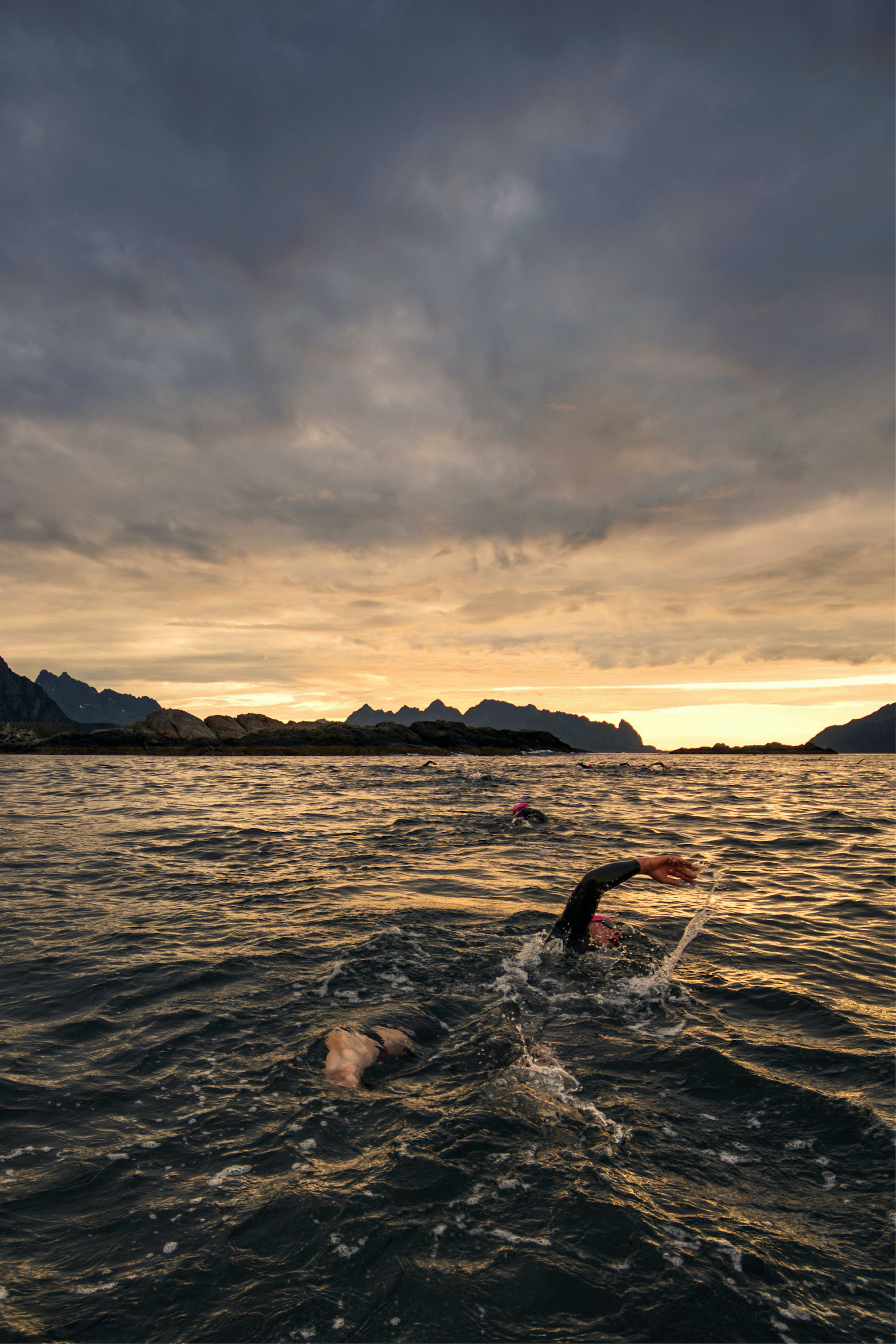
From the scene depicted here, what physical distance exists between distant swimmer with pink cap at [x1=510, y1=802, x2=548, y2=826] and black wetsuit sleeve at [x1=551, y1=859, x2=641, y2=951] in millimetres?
13372

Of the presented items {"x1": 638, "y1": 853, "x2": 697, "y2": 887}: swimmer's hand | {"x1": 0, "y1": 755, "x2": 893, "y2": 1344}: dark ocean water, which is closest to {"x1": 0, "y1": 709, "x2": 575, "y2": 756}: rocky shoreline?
{"x1": 0, "y1": 755, "x2": 893, "y2": 1344}: dark ocean water

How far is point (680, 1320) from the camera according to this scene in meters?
3.32

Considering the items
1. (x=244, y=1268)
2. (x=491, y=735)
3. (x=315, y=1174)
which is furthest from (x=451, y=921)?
(x=491, y=735)

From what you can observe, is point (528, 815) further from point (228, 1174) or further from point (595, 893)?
point (228, 1174)

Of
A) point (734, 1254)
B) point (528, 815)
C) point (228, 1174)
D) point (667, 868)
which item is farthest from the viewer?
point (528, 815)

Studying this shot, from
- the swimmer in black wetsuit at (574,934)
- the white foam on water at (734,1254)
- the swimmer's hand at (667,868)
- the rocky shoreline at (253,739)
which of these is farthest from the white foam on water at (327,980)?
the rocky shoreline at (253,739)

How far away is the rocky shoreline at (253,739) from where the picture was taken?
317 ft

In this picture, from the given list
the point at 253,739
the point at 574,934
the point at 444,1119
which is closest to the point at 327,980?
the point at 444,1119

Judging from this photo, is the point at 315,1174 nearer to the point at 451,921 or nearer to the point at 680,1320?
the point at 680,1320

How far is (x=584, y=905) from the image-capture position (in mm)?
9148

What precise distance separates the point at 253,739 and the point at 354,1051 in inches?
4139

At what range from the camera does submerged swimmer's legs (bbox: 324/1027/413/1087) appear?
570 cm

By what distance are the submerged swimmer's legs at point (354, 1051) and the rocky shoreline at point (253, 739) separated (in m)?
90.9

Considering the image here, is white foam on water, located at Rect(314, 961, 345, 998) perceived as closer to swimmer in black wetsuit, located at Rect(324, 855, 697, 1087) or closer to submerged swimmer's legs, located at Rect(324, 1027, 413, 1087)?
submerged swimmer's legs, located at Rect(324, 1027, 413, 1087)
